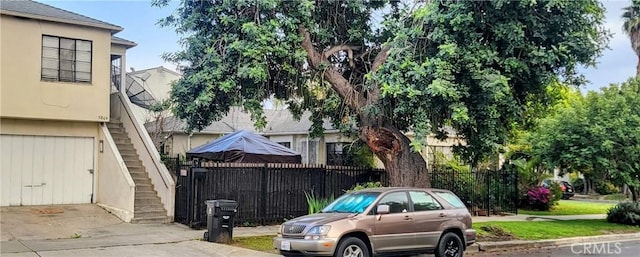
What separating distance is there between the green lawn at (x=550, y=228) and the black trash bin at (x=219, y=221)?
21.5 feet

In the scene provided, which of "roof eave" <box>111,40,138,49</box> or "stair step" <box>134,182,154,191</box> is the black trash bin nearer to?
"stair step" <box>134,182,154,191</box>

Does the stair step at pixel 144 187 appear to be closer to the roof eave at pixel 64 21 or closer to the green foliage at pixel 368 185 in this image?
the roof eave at pixel 64 21

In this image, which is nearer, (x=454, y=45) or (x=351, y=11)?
(x=454, y=45)

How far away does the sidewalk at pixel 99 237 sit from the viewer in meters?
11.6

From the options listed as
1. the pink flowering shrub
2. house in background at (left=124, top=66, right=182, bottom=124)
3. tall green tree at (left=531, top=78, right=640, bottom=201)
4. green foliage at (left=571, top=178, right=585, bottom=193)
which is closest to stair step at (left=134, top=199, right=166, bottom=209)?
house in background at (left=124, top=66, right=182, bottom=124)

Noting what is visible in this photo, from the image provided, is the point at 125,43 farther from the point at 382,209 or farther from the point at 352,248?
the point at 352,248

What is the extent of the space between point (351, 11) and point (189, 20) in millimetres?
4438

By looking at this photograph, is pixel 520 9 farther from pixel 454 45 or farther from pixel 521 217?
pixel 521 217

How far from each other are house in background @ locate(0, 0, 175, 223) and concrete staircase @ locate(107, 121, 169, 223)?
3cm

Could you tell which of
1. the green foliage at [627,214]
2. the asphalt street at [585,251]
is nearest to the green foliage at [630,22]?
the green foliage at [627,214]

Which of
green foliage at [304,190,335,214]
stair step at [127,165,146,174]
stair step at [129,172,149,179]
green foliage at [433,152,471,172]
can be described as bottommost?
green foliage at [304,190,335,214]

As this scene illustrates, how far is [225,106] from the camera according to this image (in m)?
15.2

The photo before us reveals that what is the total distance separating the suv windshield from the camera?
35.8 ft

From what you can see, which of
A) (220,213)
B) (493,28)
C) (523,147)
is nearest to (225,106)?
(220,213)
